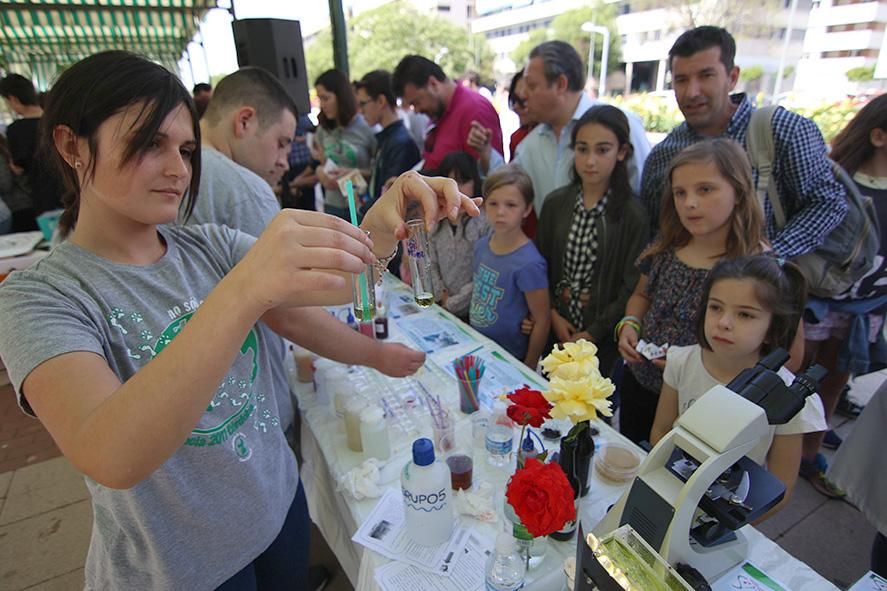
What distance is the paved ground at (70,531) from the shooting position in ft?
6.35

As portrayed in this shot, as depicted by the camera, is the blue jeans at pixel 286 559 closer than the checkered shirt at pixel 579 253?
Yes

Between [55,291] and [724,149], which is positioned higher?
[724,149]

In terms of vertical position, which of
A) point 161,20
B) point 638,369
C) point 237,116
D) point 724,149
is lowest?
point 638,369

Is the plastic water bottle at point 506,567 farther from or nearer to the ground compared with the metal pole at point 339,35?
nearer to the ground

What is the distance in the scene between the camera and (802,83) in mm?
8805

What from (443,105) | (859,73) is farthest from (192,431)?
(859,73)

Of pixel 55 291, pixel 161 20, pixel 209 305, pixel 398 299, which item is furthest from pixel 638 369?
pixel 161 20

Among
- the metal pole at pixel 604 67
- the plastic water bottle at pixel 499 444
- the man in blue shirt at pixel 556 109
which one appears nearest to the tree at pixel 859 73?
the man in blue shirt at pixel 556 109

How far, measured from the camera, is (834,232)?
6.49 ft

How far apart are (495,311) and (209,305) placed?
178 cm

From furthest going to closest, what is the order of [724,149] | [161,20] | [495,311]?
[161,20]
[495,311]
[724,149]

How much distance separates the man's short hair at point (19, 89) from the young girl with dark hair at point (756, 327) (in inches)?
210

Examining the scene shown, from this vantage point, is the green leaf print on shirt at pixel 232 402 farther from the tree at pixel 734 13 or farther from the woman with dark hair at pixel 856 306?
the tree at pixel 734 13

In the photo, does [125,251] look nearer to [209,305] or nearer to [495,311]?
[209,305]
